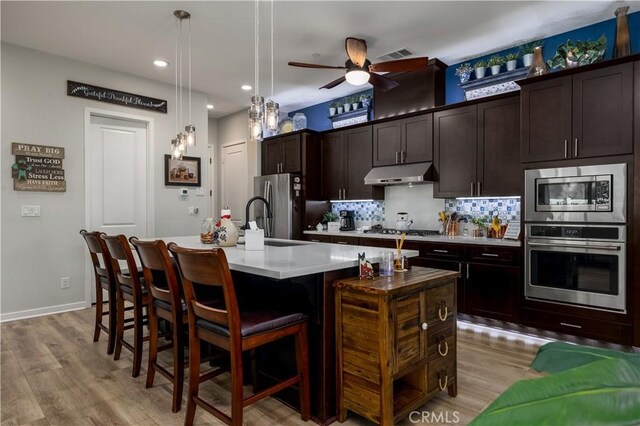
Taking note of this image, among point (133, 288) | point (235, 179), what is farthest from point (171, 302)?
point (235, 179)

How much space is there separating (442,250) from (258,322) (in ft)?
8.69

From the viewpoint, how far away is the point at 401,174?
4.48 meters

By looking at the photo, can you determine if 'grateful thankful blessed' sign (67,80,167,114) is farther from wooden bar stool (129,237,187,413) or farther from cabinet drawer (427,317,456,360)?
cabinet drawer (427,317,456,360)

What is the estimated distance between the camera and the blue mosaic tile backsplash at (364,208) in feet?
17.4

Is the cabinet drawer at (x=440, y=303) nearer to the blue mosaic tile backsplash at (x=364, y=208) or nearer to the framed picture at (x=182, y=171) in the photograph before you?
the blue mosaic tile backsplash at (x=364, y=208)

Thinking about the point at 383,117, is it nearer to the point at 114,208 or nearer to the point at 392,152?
the point at 392,152

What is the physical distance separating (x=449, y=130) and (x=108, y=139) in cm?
426

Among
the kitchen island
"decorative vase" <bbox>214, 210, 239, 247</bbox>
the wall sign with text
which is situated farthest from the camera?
the wall sign with text

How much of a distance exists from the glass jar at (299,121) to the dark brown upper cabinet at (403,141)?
1.56m

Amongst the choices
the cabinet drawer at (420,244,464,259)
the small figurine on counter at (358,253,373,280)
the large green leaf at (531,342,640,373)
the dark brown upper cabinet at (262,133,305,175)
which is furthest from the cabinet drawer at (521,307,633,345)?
the dark brown upper cabinet at (262,133,305,175)

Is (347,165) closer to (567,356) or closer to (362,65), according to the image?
(362,65)

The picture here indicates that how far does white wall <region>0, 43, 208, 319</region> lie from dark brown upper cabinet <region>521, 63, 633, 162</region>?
4825mm

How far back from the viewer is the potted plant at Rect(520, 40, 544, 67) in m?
3.77

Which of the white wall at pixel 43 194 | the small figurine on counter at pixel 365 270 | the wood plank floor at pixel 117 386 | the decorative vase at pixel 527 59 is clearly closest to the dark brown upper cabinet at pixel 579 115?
the decorative vase at pixel 527 59
